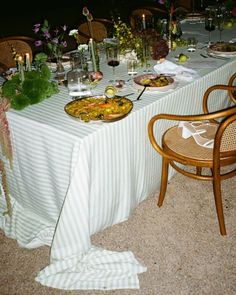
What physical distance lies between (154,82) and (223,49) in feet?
2.84

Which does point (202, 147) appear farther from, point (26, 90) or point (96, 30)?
point (96, 30)

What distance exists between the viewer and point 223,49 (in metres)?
2.47

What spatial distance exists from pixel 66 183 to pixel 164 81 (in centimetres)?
82

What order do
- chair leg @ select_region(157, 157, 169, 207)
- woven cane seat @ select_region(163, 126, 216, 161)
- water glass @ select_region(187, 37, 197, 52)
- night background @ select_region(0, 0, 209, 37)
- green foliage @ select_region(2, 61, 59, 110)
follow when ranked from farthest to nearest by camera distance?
night background @ select_region(0, 0, 209, 37)
water glass @ select_region(187, 37, 197, 52)
chair leg @ select_region(157, 157, 169, 207)
woven cane seat @ select_region(163, 126, 216, 161)
green foliage @ select_region(2, 61, 59, 110)

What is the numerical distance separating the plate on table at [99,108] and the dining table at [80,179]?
1.1 inches

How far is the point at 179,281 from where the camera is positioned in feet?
5.38

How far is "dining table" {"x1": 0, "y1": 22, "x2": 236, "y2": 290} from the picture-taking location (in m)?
1.53

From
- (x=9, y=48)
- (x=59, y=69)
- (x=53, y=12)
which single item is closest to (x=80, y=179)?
(x=59, y=69)

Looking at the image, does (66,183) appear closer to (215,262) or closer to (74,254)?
(74,254)

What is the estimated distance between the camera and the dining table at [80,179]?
1532mm

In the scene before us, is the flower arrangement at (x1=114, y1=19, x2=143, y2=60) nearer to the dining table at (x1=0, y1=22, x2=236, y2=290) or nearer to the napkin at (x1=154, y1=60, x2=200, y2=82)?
the napkin at (x1=154, y1=60, x2=200, y2=82)

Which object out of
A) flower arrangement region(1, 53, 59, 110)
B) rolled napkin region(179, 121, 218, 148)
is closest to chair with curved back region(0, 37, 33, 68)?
flower arrangement region(1, 53, 59, 110)

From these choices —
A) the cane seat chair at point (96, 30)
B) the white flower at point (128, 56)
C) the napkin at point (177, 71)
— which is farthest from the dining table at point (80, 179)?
the cane seat chair at point (96, 30)

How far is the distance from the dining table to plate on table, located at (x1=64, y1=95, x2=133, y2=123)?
0.03m
